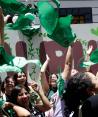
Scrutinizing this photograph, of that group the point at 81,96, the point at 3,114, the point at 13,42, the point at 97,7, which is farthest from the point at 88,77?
the point at 97,7

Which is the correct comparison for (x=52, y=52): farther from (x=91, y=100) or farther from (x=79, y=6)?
(x=79, y=6)

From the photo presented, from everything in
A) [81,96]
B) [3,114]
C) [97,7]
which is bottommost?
[97,7]

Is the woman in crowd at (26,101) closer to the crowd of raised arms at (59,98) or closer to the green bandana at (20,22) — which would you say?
the crowd of raised arms at (59,98)

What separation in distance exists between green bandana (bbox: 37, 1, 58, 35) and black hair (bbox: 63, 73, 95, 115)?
3.88ft

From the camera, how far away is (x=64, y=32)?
4309 mm

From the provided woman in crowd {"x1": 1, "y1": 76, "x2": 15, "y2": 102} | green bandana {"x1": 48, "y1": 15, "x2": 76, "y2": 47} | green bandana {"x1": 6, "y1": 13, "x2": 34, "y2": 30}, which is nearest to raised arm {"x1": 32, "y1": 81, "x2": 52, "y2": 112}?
woman in crowd {"x1": 1, "y1": 76, "x2": 15, "y2": 102}

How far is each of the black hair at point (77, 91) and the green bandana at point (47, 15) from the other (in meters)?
1.18

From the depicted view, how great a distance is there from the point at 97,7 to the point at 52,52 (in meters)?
7.74

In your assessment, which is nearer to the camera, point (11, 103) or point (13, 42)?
point (11, 103)

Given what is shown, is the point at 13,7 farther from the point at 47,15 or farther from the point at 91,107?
the point at 91,107

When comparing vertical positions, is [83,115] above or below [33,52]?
above

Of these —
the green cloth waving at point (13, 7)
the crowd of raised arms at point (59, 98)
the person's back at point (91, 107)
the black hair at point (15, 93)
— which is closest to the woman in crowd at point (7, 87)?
the crowd of raised arms at point (59, 98)

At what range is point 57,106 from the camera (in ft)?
11.5

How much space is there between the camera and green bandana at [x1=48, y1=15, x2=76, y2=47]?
14.1ft
